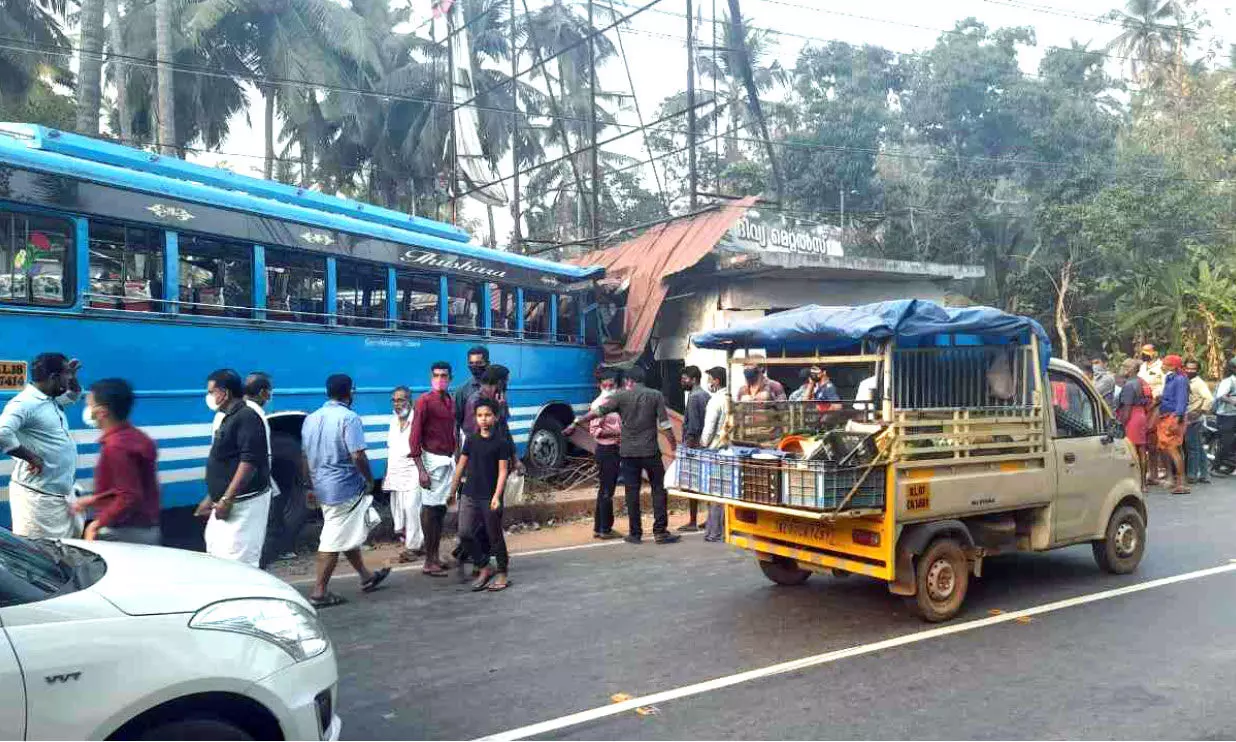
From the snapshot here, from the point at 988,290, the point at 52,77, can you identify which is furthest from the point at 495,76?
the point at 988,290

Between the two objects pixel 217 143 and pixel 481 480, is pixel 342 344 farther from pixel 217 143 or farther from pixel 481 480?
pixel 217 143

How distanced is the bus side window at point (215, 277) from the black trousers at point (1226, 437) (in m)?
13.2

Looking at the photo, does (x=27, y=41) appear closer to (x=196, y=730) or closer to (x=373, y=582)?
(x=373, y=582)

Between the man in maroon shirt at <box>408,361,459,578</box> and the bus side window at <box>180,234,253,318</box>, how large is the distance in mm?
2122

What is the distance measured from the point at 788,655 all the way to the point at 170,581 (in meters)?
3.28

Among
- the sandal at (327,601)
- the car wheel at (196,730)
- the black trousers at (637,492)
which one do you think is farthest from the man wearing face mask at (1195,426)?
the car wheel at (196,730)

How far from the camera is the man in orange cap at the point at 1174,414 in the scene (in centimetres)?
1130

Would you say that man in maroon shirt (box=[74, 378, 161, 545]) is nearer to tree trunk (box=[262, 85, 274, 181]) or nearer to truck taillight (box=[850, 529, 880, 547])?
truck taillight (box=[850, 529, 880, 547])

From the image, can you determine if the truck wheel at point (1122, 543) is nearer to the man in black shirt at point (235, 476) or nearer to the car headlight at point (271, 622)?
the car headlight at point (271, 622)

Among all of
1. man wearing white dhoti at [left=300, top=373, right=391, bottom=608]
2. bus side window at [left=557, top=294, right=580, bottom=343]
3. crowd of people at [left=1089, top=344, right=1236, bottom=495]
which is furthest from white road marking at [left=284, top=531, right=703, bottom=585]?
crowd of people at [left=1089, top=344, right=1236, bottom=495]

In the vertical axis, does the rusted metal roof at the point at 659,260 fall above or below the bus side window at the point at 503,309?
above

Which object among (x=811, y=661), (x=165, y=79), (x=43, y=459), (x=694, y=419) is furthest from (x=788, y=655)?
(x=165, y=79)

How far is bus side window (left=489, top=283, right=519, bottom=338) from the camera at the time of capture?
1119 cm

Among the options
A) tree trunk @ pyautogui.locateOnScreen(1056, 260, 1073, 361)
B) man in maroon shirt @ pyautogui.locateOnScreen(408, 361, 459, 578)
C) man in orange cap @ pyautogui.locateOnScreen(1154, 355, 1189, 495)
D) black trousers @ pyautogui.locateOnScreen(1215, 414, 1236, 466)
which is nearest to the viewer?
man in maroon shirt @ pyautogui.locateOnScreen(408, 361, 459, 578)
